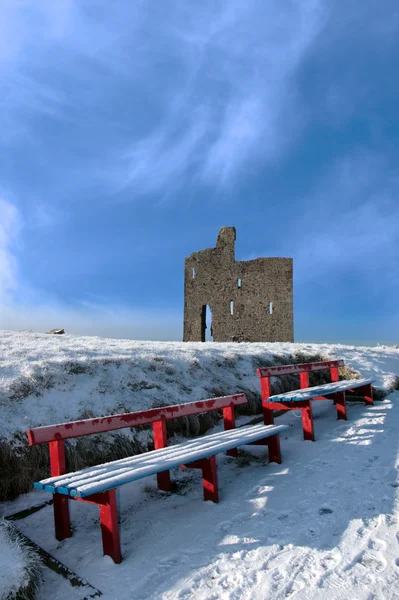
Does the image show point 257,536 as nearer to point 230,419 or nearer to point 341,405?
point 230,419

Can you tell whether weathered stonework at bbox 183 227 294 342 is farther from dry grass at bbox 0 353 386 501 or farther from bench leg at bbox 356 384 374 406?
dry grass at bbox 0 353 386 501

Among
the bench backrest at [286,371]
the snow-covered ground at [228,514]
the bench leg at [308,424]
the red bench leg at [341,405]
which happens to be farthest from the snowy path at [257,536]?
the red bench leg at [341,405]

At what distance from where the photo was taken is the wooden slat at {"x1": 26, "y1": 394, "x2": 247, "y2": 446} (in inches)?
129

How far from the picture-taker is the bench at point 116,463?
2891 millimetres

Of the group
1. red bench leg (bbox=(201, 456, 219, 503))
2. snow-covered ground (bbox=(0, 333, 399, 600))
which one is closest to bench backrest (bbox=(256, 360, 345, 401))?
snow-covered ground (bbox=(0, 333, 399, 600))

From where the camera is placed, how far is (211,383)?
21.1 ft

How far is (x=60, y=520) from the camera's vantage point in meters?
3.24

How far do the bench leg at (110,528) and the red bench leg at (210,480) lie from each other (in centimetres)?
95

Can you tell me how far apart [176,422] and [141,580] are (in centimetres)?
273

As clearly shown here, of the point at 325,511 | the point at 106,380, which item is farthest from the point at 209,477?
the point at 106,380

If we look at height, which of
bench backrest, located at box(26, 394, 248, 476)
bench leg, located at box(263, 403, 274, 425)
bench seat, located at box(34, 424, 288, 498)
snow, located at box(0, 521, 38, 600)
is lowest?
snow, located at box(0, 521, 38, 600)

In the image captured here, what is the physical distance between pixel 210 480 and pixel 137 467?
0.77 meters

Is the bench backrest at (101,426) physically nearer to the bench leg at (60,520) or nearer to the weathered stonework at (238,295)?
the bench leg at (60,520)

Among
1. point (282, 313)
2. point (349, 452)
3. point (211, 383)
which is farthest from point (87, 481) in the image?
point (282, 313)
